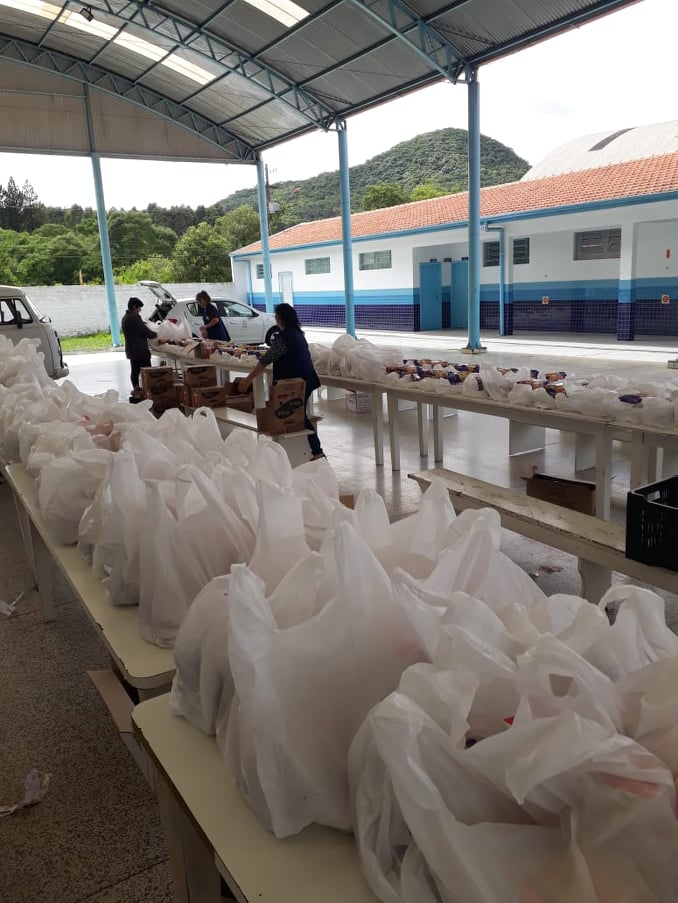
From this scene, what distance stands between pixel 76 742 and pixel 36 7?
14769mm

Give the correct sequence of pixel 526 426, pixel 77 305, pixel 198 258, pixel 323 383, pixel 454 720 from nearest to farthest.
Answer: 1. pixel 454 720
2. pixel 526 426
3. pixel 323 383
4. pixel 77 305
5. pixel 198 258

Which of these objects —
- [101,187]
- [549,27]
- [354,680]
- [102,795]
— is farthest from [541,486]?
[101,187]

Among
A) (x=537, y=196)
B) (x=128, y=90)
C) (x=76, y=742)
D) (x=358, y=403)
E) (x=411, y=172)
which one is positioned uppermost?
(x=411, y=172)

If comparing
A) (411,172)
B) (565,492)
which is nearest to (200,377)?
(565,492)

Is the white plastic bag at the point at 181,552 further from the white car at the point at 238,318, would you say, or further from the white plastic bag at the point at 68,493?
the white car at the point at 238,318

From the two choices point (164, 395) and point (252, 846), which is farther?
point (164, 395)

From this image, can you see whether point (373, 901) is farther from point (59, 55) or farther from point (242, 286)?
point (242, 286)

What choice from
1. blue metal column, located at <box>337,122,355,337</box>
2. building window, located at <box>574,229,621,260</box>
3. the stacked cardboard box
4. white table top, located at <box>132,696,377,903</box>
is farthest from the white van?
building window, located at <box>574,229,621,260</box>

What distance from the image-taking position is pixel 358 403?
26.6 feet

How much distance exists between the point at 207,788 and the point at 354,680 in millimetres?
317

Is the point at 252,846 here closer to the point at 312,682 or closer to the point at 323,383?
the point at 312,682

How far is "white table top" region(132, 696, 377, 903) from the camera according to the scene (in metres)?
0.91

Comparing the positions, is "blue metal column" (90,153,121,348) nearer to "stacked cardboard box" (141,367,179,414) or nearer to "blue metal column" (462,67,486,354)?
"blue metal column" (462,67,486,354)

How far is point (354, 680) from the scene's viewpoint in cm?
102
